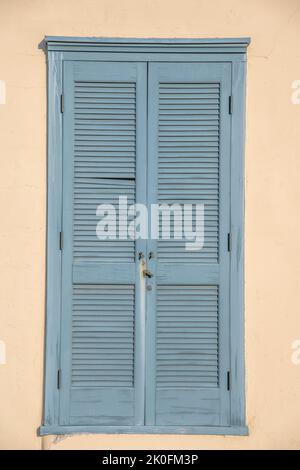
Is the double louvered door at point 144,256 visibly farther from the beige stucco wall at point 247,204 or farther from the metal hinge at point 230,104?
the beige stucco wall at point 247,204

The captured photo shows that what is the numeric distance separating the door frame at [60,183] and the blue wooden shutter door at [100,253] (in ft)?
0.16

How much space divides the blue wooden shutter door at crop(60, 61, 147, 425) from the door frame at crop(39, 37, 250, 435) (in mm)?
48

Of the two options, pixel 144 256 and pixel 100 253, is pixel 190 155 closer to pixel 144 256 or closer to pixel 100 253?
pixel 144 256

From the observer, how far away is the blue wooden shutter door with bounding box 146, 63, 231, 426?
139 inches

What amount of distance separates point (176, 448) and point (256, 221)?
1.46 metres

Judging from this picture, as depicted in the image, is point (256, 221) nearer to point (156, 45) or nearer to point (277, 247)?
point (277, 247)

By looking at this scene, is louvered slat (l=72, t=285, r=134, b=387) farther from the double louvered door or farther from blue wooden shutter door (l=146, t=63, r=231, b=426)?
blue wooden shutter door (l=146, t=63, r=231, b=426)

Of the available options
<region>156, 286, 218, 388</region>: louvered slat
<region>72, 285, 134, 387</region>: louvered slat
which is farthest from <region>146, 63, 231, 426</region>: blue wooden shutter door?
<region>72, 285, 134, 387</region>: louvered slat

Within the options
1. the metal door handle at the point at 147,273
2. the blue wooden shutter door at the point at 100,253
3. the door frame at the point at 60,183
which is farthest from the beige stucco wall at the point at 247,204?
the metal door handle at the point at 147,273

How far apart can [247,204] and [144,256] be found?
70cm

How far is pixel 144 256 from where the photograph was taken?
3543 mm

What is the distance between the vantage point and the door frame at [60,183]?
351 centimetres

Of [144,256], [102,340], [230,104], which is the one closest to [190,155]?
[230,104]

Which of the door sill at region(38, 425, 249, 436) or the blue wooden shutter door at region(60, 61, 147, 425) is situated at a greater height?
the blue wooden shutter door at region(60, 61, 147, 425)
